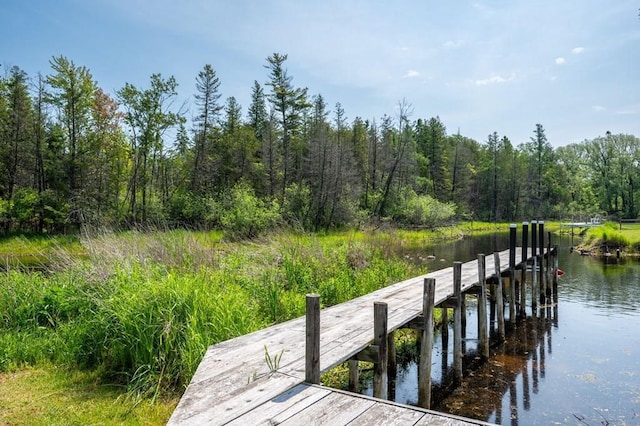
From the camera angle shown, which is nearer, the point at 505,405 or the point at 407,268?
the point at 505,405

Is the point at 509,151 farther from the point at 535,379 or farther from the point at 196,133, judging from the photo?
the point at 535,379

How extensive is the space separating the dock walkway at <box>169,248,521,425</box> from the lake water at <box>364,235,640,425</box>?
1.75 metres

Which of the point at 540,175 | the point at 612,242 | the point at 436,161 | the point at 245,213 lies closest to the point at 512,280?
the point at 245,213

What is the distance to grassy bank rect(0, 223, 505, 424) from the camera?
5633 mm

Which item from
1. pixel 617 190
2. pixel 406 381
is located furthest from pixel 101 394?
pixel 617 190

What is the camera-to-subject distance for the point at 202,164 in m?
34.9

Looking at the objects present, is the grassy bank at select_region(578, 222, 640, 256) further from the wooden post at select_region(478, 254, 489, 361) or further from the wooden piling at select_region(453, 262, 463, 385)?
the wooden piling at select_region(453, 262, 463, 385)

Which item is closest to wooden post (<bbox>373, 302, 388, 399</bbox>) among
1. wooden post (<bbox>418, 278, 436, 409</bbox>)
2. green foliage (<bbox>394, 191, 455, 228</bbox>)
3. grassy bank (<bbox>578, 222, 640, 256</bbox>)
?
wooden post (<bbox>418, 278, 436, 409</bbox>)

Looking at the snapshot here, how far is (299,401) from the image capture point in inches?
150

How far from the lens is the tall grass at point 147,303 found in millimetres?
5859

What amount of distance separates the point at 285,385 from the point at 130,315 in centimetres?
304

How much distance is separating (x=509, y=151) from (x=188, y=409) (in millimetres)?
73355

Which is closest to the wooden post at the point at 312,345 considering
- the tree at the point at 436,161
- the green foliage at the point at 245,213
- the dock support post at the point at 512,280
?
the dock support post at the point at 512,280

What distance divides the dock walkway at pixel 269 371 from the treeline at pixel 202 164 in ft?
29.3
